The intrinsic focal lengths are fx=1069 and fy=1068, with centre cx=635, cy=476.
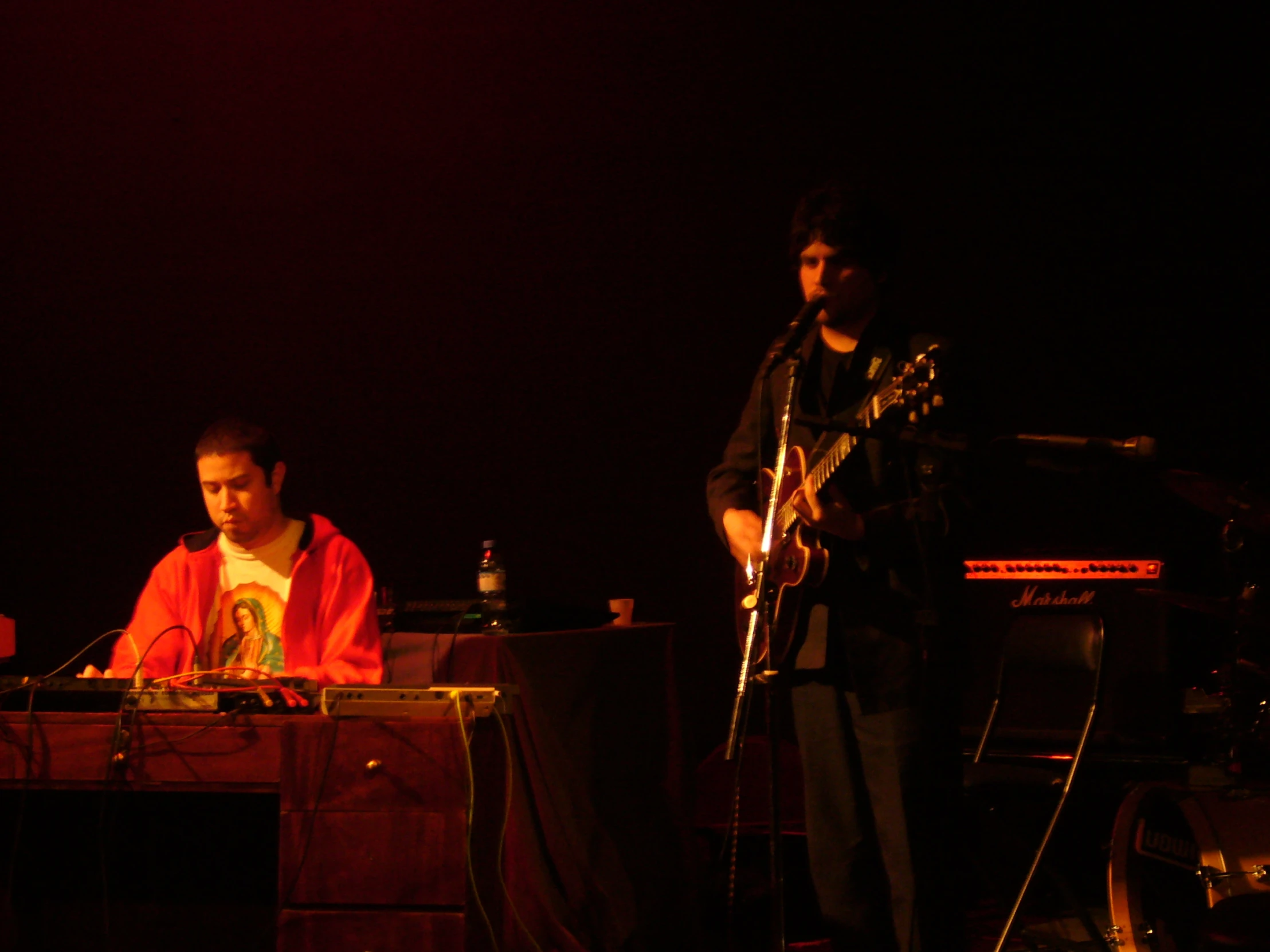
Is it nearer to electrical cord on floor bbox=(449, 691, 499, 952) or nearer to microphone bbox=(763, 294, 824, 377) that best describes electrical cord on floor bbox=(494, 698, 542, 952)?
electrical cord on floor bbox=(449, 691, 499, 952)

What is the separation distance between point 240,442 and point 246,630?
0.51 m

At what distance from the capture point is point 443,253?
4.32 m

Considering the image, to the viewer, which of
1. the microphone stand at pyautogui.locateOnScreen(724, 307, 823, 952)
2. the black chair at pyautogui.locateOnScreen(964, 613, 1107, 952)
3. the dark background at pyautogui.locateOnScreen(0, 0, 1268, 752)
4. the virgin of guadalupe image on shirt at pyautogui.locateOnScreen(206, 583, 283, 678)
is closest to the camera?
the microphone stand at pyautogui.locateOnScreen(724, 307, 823, 952)

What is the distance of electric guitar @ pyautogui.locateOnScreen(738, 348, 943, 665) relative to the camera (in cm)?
185

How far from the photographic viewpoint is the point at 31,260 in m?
4.31

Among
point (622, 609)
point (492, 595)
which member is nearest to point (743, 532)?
point (492, 595)

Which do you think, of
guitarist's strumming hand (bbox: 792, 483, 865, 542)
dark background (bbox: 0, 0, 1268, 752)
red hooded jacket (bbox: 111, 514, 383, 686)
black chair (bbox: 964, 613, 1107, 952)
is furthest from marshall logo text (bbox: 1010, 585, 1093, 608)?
red hooded jacket (bbox: 111, 514, 383, 686)

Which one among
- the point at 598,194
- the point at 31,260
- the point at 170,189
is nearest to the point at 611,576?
the point at 598,194

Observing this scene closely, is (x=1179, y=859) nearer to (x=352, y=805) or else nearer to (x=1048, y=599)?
(x=1048, y=599)

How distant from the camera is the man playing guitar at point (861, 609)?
1.87 metres

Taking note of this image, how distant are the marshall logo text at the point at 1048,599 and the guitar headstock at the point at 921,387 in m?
1.72

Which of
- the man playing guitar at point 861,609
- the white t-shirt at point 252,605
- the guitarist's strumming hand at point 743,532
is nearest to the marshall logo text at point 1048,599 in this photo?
the guitarist's strumming hand at point 743,532

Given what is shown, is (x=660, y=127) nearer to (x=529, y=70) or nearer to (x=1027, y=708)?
(x=529, y=70)

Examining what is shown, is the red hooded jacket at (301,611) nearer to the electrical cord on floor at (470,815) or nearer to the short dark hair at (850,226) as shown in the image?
the electrical cord on floor at (470,815)
